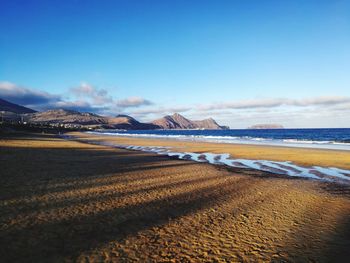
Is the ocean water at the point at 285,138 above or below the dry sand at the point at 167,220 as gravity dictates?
above

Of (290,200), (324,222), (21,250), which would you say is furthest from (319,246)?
(21,250)

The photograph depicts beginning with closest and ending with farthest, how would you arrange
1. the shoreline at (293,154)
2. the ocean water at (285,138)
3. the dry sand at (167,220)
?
the dry sand at (167,220)
the shoreline at (293,154)
the ocean water at (285,138)

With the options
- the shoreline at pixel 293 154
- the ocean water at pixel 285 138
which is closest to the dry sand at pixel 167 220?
the shoreline at pixel 293 154

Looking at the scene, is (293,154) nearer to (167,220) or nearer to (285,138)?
(167,220)

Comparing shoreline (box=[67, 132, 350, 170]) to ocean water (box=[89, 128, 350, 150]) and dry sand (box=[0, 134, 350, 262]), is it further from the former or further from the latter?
ocean water (box=[89, 128, 350, 150])

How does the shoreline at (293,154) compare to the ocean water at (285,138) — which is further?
the ocean water at (285,138)

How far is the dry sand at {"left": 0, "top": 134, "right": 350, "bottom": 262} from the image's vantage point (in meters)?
4.95

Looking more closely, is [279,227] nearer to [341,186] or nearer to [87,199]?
[87,199]

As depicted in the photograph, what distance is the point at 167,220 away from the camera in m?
6.74

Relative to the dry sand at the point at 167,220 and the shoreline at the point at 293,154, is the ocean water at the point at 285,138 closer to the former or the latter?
the shoreline at the point at 293,154

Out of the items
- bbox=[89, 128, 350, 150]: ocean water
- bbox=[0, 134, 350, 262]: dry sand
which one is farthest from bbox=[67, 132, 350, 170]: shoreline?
bbox=[89, 128, 350, 150]: ocean water

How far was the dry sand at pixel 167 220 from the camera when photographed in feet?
16.3

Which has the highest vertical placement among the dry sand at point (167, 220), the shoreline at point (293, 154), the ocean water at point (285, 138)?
the ocean water at point (285, 138)

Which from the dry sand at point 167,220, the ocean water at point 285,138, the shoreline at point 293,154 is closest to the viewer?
the dry sand at point 167,220
